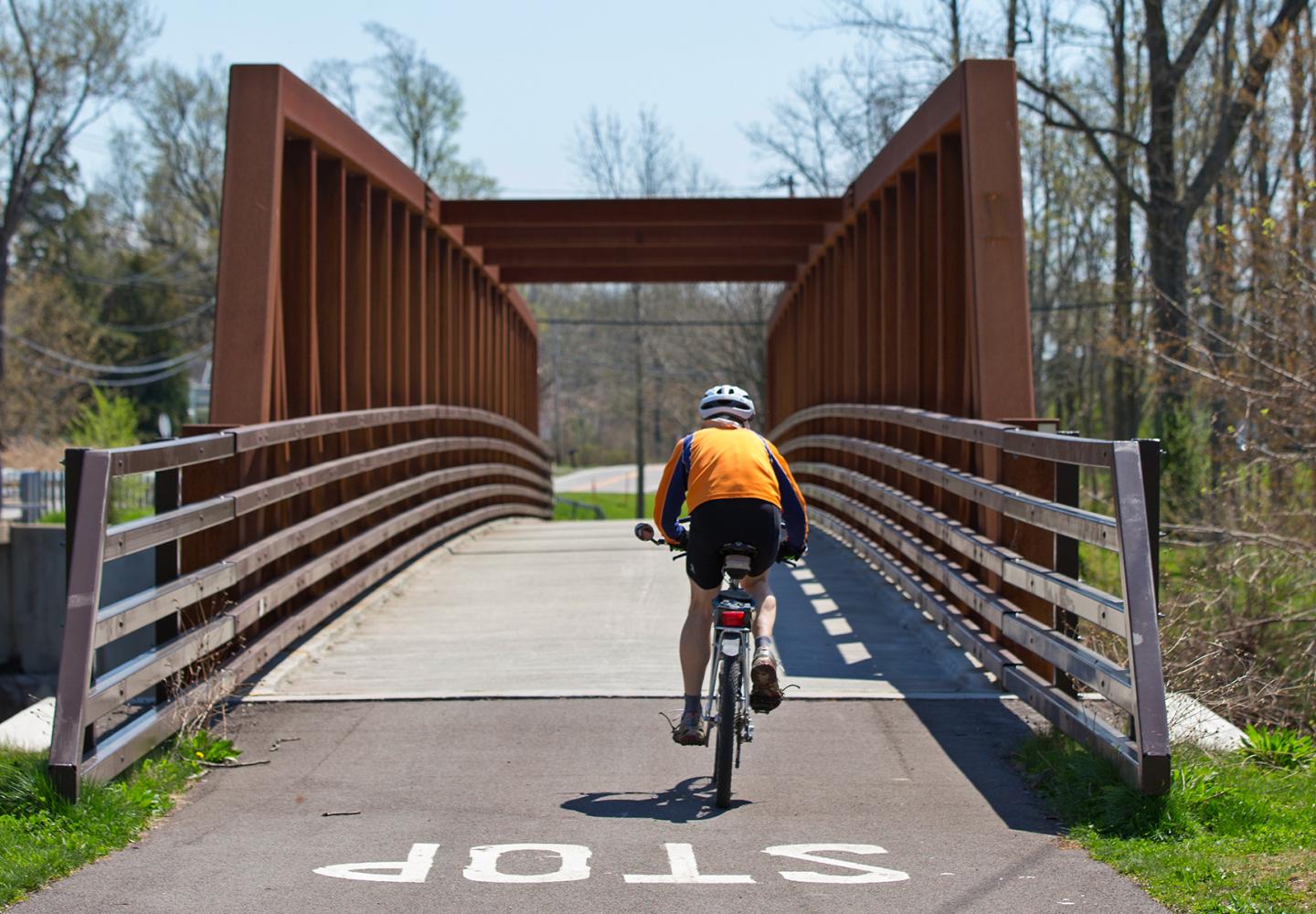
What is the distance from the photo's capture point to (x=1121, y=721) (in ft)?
22.2

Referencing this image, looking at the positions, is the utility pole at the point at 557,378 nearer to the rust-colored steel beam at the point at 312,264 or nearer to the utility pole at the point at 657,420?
the utility pole at the point at 657,420

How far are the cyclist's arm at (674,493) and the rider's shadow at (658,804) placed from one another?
1.03m

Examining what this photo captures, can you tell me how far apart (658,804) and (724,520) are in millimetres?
1151

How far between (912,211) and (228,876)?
8.85 m

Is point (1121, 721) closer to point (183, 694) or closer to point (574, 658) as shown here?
point (574, 658)

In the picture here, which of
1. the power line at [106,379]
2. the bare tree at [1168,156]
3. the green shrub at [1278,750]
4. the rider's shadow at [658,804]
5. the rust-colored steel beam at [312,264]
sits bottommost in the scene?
the rider's shadow at [658,804]

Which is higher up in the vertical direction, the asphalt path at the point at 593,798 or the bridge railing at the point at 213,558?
the bridge railing at the point at 213,558

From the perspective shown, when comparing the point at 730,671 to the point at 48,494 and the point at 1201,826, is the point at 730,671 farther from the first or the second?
the point at 48,494

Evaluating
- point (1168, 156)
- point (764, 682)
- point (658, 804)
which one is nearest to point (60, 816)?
point (658, 804)

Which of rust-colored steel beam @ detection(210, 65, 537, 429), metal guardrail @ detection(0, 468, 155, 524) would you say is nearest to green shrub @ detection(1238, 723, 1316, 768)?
rust-colored steel beam @ detection(210, 65, 537, 429)

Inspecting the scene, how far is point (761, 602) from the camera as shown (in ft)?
21.3

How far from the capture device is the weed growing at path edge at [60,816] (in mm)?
4758

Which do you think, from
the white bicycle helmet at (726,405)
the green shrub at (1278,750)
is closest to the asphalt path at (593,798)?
the green shrub at (1278,750)

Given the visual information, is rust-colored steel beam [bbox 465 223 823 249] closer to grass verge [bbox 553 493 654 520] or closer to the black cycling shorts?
the black cycling shorts
